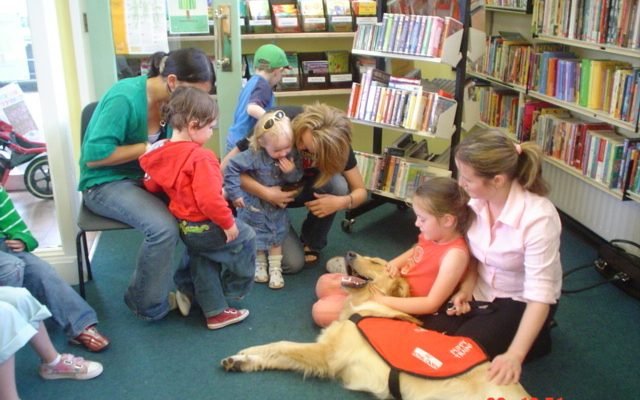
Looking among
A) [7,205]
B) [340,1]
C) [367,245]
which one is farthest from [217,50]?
[7,205]

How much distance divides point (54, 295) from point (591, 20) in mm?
2833

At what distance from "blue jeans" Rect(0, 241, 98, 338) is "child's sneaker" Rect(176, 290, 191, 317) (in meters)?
0.36

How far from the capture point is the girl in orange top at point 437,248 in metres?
2.06

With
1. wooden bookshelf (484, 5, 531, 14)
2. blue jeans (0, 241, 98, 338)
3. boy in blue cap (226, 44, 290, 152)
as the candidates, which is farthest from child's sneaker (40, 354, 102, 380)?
wooden bookshelf (484, 5, 531, 14)

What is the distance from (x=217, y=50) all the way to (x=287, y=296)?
5.64 ft

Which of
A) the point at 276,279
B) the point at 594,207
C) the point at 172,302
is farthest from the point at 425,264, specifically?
the point at 594,207

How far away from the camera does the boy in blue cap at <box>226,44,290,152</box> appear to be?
3.13 m

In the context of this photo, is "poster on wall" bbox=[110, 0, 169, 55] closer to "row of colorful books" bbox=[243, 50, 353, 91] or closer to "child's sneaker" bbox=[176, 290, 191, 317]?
"row of colorful books" bbox=[243, 50, 353, 91]

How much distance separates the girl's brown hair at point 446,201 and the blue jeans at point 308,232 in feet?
2.76

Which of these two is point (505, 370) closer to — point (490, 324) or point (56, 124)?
point (490, 324)

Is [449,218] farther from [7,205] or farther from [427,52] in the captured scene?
[7,205]

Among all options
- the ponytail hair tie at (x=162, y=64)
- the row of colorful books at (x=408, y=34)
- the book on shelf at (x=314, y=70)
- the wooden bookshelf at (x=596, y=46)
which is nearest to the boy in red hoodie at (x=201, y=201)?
the ponytail hair tie at (x=162, y=64)

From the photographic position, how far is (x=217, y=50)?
3.62m

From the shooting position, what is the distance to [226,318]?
95.4 inches
